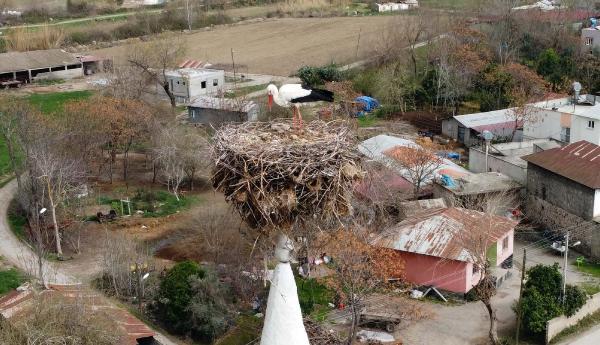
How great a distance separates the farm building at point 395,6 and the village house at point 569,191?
51.3 m

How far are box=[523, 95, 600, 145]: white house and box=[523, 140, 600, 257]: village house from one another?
419 centimetres

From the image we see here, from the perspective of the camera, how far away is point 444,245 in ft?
86.5

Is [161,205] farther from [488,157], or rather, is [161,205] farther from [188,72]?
[188,72]

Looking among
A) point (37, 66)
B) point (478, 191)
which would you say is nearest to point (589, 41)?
point (478, 191)

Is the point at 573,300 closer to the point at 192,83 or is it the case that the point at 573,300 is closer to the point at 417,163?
the point at 417,163

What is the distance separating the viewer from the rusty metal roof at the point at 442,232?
2592 cm

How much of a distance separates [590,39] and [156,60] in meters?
28.4

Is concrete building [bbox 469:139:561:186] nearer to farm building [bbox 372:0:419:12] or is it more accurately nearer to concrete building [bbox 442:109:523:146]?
concrete building [bbox 442:109:523:146]

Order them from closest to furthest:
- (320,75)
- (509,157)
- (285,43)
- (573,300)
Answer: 1. (573,300)
2. (509,157)
3. (320,75)
4. (285,43)

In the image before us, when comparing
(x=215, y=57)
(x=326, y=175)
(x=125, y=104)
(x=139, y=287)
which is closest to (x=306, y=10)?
(x=215, y=57)

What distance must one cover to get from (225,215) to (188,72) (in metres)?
24.6

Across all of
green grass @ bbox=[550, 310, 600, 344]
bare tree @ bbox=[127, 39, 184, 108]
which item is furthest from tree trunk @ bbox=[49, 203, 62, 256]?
bare tree @ bbox=[127, 39, 184, 108]

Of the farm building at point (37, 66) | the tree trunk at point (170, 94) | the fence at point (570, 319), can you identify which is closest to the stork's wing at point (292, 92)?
the fence at point (570, 319)

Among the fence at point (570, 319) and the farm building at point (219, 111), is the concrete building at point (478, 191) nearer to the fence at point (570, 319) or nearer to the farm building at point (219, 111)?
the fence at point (570, 319)
